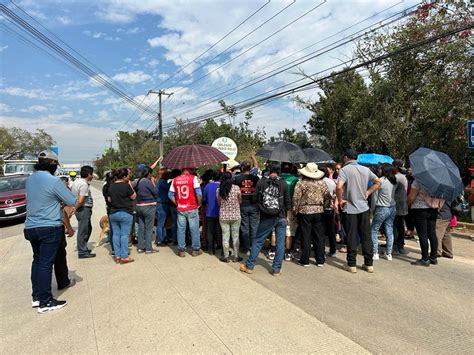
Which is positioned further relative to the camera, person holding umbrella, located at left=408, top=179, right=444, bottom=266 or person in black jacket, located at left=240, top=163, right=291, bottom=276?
person holding umbrella, located at left=408, top=179, right=444, bottom=266

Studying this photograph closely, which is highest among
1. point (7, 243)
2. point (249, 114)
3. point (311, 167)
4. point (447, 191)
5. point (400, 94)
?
point (249, 114)

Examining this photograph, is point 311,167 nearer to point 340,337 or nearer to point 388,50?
point 340,337

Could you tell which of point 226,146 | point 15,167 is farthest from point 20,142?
point 226,146

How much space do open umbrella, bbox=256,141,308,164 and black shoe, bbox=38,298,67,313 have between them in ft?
A: 13.5

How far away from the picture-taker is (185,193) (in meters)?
5.74

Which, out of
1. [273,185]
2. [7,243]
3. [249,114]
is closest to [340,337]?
[273,185]

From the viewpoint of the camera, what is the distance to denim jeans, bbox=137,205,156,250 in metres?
6.21

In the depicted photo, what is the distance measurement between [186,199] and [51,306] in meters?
2.68

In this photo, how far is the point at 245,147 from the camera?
23.6 metres

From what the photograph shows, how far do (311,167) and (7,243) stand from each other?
26.9 ft

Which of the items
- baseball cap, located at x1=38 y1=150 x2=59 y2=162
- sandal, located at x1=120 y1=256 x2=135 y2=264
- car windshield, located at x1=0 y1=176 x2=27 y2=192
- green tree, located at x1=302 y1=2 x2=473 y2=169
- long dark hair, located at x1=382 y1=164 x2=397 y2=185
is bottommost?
sandal, located at x1=120 y1=256 x2=135 y2=264

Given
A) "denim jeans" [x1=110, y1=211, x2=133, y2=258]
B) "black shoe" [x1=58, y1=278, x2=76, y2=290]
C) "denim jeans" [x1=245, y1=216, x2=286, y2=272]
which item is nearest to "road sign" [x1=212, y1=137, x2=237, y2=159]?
"denim jeans" [x1=110, y1=211, x2=133, y2=258]

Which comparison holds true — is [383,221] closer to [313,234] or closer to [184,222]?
[313,234]

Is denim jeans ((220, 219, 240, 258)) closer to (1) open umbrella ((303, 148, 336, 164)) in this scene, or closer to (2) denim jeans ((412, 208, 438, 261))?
(1) open umbrella ((303, 148, 336, 164))
